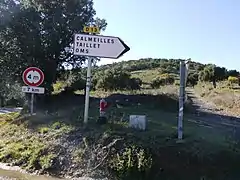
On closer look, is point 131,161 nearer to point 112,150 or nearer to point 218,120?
point 112,150

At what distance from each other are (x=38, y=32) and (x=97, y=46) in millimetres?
10038

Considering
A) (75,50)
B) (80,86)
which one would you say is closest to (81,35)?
(75,50)

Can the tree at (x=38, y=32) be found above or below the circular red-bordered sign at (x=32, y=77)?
above

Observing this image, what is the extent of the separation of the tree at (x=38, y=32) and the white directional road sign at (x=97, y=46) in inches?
364

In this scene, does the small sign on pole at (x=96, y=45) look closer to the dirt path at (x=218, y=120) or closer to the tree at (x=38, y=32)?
the dirt path at (x=218, y=120)

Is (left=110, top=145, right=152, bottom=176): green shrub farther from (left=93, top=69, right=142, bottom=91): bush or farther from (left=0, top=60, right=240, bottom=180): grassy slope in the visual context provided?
(left=93, top=69, right=142, bottom=91): bush

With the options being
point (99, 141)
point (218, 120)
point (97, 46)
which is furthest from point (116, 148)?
point (218, 120)

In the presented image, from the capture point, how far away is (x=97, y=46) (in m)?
11.3

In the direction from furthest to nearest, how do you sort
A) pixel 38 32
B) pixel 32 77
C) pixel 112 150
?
pixel 38 32, pixel 32 77, pixel 112 150

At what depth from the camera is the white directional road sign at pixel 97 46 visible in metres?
11.2

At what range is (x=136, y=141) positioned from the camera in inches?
365

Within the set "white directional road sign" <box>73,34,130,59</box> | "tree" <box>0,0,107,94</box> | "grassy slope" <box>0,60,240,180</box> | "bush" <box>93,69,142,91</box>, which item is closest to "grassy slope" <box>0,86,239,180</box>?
"grassy slope" <box>0,60,240,180</box>

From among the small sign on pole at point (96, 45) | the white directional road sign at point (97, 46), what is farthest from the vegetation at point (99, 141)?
the white directional road sign at point (97, 46)

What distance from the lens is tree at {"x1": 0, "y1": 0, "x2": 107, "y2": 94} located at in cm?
2005
